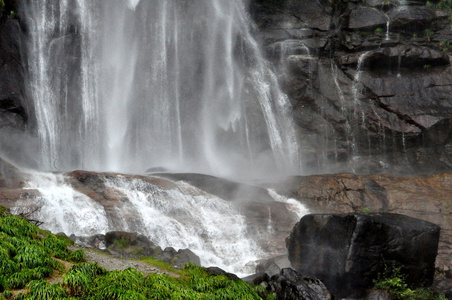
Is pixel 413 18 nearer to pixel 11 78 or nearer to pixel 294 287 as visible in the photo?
pixel 294 287

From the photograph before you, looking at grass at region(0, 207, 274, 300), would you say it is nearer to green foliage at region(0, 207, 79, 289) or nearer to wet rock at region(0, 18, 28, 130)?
green foliage at region(0, 207, 79, 289)

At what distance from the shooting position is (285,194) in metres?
26.0

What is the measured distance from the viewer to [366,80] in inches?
1307

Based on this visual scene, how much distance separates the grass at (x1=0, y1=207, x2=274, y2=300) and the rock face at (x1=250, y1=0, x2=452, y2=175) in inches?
1065

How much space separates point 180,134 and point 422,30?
81.3 ft

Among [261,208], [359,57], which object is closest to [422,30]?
[359,57]

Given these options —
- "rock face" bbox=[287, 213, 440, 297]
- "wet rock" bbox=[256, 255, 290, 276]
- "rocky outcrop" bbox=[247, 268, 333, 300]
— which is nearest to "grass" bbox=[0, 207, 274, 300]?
"rocky outcrop" bbox=[247, 268, 333, 300]

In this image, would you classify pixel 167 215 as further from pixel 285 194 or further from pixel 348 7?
pixel 348 7

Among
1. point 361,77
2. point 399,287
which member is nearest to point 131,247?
point 399,287

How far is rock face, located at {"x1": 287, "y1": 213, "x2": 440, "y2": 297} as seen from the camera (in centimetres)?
1281

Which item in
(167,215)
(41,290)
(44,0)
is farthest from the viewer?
(44,0)

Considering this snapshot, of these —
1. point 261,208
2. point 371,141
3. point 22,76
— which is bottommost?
point 261,208

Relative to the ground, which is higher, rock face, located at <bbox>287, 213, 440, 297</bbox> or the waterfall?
the waterfall

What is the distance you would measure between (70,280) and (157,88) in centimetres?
3238
